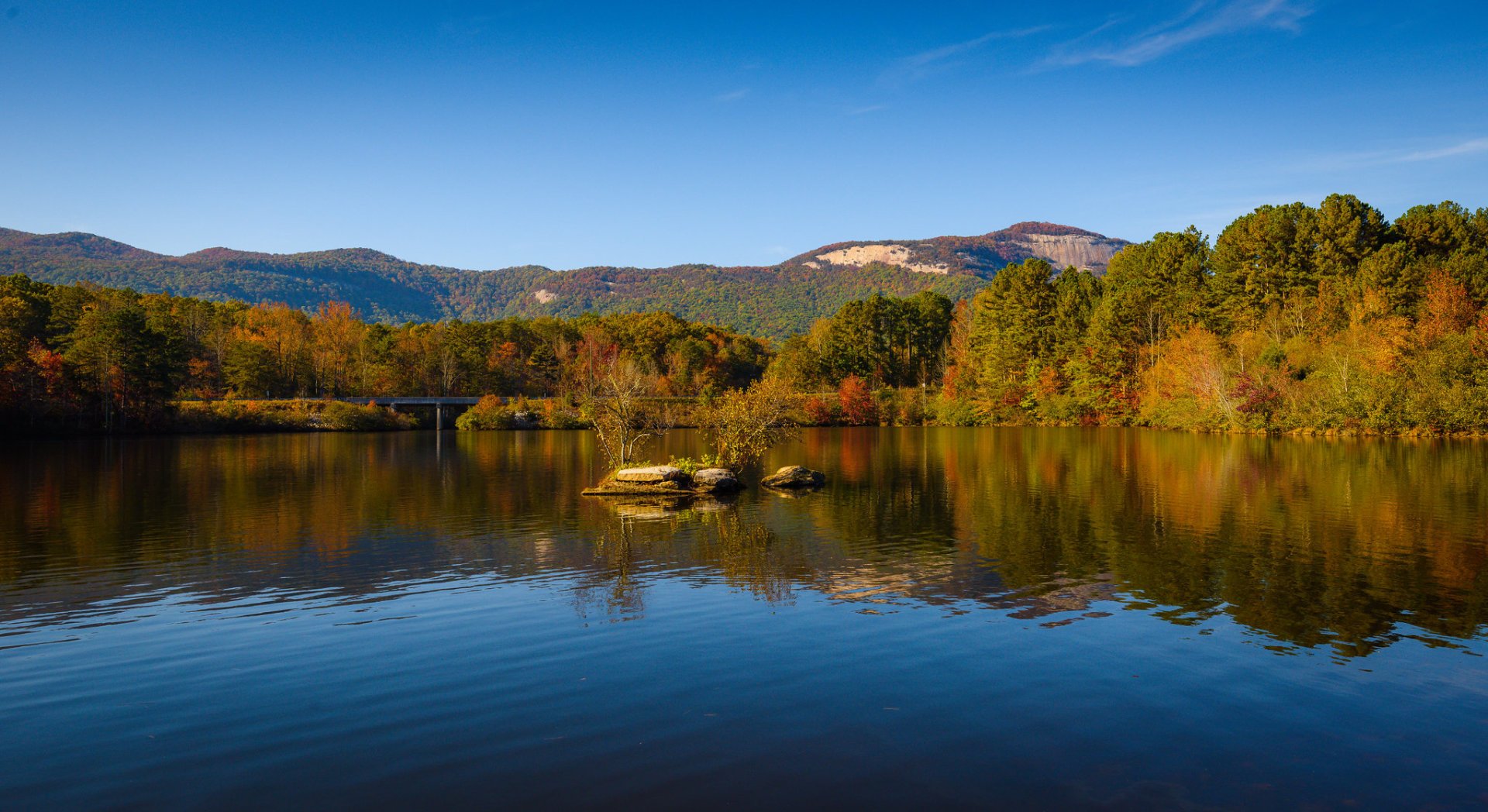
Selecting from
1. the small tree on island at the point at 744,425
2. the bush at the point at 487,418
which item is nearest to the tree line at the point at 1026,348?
the small tree on island at the point at 744,425

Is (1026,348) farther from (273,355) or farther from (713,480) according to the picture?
(273,355)

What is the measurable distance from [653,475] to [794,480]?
21.2ft

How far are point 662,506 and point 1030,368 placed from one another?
83.8 meters

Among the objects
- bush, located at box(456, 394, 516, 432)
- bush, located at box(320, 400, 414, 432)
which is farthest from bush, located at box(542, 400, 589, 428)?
bush, located at box(320, 400, 414, 432)

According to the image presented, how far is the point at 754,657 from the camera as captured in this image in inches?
518

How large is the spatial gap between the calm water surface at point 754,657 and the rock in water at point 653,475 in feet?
14.0

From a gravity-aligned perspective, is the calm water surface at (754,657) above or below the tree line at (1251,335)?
below

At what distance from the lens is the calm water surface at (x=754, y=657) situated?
893 centimetres

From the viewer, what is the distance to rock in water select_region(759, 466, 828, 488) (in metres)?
37.3

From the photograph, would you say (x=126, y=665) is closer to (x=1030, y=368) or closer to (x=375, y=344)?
(x=1030, y=368)

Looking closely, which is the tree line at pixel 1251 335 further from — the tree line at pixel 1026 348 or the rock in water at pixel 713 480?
the rock in water at pixel 713 480

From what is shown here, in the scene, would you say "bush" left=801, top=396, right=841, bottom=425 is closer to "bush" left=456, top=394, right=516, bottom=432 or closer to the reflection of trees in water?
"bush" left=456, top=394, right=516, bottom=432

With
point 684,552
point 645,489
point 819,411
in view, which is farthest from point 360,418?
point 684,552

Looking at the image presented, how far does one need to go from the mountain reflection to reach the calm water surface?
175 mm
